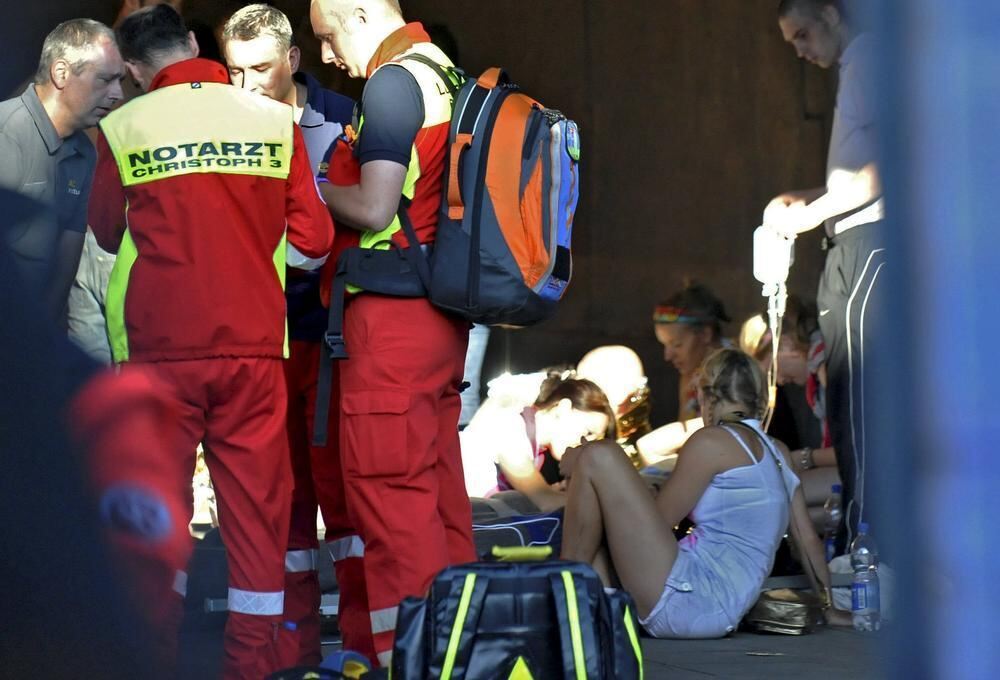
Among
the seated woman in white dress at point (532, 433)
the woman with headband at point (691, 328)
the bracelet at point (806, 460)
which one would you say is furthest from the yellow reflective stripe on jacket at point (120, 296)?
the woman with headband at point (691, 328)

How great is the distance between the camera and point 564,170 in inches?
145

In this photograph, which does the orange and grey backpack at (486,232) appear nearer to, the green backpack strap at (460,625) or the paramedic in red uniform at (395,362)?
the paramedic in red uniform at (395,362)

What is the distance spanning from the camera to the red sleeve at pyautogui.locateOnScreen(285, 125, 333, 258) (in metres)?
3.59

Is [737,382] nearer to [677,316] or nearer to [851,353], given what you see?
[851,353]

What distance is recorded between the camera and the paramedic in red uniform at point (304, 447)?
3.88 m

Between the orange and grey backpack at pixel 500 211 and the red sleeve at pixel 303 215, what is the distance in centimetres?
19

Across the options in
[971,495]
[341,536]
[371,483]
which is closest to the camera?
[971,495]

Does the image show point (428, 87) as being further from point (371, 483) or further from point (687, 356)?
point (687, 356)

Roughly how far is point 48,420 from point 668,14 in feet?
22.1

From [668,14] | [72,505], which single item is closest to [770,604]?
[72,505]

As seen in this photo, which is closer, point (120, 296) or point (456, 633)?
point (456, 633)

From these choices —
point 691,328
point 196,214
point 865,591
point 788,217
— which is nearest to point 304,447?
point 196,214

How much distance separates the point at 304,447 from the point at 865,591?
76.6 inches

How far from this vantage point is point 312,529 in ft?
13.3
